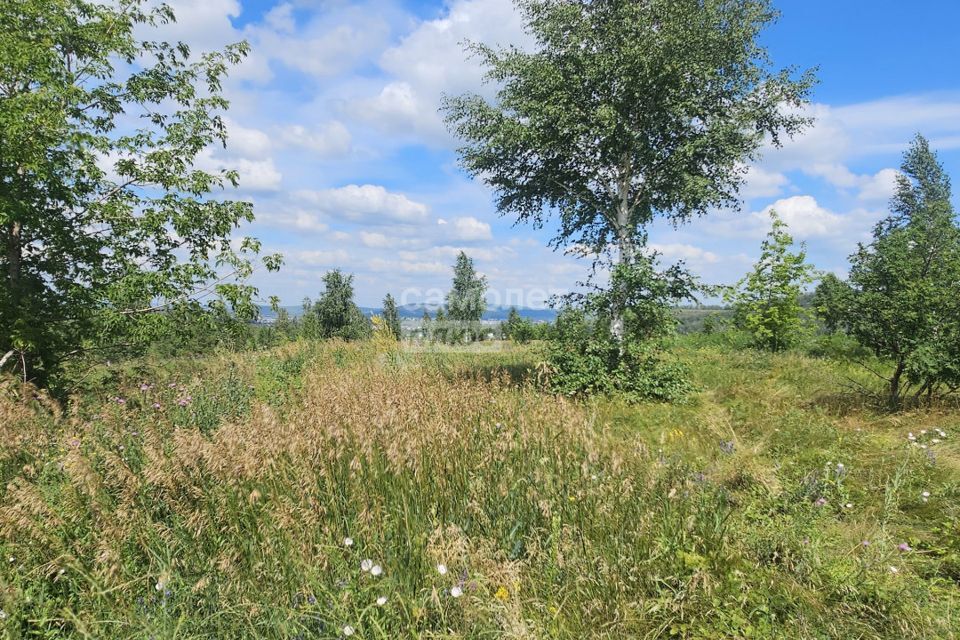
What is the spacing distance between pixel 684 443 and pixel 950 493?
2.40 m

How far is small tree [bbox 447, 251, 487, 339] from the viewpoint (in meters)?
63.8

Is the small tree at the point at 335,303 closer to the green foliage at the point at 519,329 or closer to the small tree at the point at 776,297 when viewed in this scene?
the green foliage at the point at 519,329

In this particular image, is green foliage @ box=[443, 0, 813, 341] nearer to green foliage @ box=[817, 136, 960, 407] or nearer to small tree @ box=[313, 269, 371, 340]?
green foliage @ box=[817, 136, 960, 407]

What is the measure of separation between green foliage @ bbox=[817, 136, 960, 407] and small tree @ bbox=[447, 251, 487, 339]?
55014 millimetres

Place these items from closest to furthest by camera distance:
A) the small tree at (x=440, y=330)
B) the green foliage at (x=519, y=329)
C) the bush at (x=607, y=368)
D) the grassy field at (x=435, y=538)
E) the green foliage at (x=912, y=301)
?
1. the grassy field at (x=435, y=538)
2. the green foliage at (x=912, y=301)
3. the bush at (x=607, y=368)
4. the small tree at (x=440, y=330)
5. the green foliage at (x=519, y=329)

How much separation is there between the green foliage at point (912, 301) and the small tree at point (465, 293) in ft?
180

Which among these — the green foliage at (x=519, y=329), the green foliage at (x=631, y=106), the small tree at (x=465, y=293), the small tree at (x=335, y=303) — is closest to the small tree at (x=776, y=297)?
the green foliage at (x=631, y=106)

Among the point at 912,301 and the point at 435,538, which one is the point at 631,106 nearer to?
the point at 912,301

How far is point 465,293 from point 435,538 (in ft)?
210

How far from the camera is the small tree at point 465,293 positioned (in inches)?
2510

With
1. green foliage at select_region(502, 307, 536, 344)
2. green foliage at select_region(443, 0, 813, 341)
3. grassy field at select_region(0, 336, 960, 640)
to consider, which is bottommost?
grassy field at select_region(0, 336, 960, 640)

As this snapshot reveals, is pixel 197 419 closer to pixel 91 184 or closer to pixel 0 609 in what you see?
pixel 0 609

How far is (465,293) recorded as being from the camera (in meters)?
66.1

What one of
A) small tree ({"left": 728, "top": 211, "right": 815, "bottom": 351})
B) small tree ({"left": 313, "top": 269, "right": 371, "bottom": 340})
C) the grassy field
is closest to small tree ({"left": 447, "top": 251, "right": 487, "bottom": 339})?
small tree ({"left": 313, "top": 269, "right": 371, "bottom": 340})
